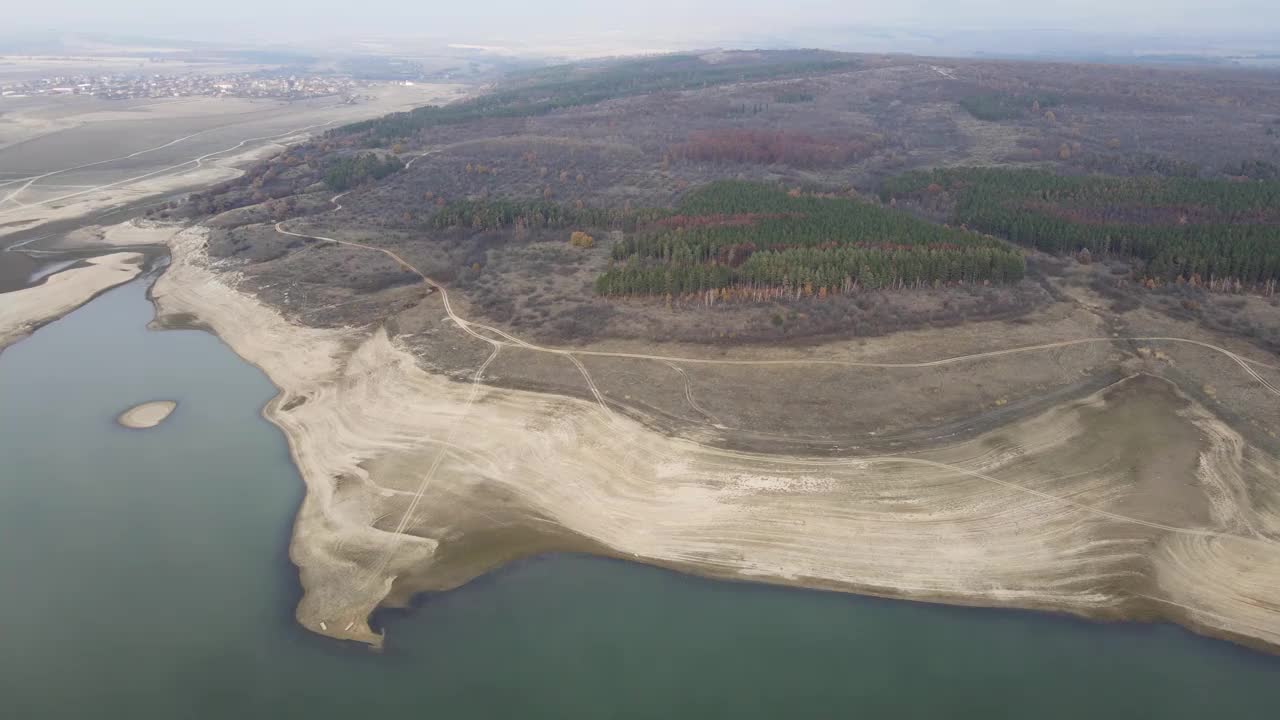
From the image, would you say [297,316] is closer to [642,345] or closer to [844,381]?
[642,345]

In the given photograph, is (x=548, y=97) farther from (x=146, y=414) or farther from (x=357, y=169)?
(x=146, y=414)

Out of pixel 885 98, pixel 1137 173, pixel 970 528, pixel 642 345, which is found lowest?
pixel 970 528

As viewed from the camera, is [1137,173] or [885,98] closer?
[1137,173]

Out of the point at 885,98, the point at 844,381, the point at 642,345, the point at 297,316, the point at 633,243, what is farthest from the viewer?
the point at 885,98

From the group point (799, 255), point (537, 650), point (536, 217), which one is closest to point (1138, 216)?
point (799, 255)

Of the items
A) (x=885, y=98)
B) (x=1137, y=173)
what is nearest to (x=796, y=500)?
(x=1137, y=173)

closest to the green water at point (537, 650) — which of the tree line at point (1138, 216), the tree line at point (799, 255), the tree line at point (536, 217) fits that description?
the tree line at point (799, 255)

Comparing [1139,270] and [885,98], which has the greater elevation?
[885,98]

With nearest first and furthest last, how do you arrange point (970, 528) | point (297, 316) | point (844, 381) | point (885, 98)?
point (970, 528) < point (844, 381) < point (297, 316) < point (885, 98)
